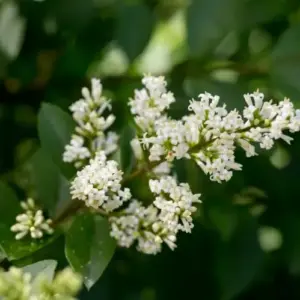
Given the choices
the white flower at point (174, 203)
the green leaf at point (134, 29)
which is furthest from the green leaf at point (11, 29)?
the white flower at point (174, 203)

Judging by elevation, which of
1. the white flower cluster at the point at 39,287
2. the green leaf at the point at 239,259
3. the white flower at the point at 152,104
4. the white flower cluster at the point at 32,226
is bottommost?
the green leaf at the point at 239,259

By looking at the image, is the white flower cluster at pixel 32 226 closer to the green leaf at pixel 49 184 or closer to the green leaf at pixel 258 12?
the green leaf at pixel 49 184

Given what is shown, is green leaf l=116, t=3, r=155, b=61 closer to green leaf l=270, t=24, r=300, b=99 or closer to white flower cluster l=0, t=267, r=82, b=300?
green leaf l=270, t=24, r=300, b=99

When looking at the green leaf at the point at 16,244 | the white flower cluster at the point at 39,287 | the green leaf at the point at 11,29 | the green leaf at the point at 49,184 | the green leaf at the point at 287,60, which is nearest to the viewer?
the white flower cluster at the point at 39,287

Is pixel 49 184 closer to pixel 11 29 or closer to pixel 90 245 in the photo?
pixel 90 245

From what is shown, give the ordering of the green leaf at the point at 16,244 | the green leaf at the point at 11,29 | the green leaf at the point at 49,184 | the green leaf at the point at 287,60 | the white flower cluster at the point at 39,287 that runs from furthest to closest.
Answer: the green leaf at the point at 11,29, the green leaf at the point at 287,60, the green leaf at the point at 49,184, the green leaf at the point at 16,244, the white flower cluster at the point at 39,287

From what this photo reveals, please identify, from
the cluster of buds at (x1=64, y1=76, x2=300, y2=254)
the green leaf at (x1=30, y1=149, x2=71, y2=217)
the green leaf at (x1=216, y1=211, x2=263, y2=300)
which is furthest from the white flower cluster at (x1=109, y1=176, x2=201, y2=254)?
the green leaf at (x1=216, y1=211, x2=263, y2=300)

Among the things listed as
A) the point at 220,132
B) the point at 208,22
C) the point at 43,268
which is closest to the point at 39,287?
the point at 43,268

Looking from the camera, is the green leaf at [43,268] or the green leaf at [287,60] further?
the green leaf at [287,60]
